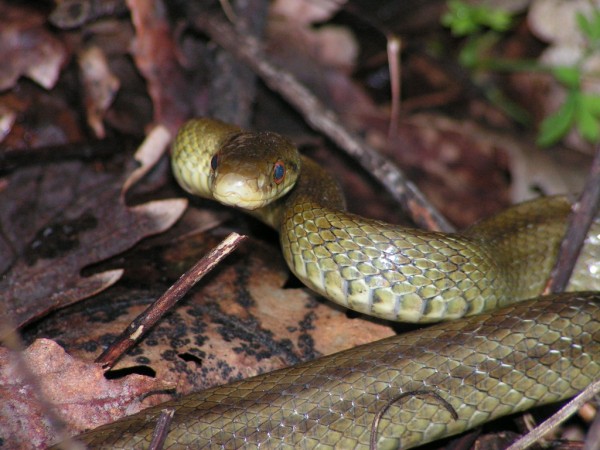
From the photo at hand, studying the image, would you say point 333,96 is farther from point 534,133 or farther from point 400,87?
point 534,133

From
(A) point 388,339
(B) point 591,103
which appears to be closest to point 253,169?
(A) point 388,339

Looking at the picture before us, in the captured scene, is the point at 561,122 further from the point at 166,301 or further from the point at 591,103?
the point at 166,301

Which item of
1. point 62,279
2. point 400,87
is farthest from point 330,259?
point 400,87

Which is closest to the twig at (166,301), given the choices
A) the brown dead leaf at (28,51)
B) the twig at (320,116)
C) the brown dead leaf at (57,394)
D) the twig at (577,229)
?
the brown dead leaf at (57,394)

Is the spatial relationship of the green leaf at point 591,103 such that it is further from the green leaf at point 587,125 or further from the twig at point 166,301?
the twig at point 166,301

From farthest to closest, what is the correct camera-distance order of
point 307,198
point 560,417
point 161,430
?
point 307,198 < point 560,417 < point 161,430

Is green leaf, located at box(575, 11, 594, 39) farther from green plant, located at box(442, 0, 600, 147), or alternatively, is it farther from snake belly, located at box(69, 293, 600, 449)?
snake belly, located at box(69, 293, 600, 449)
